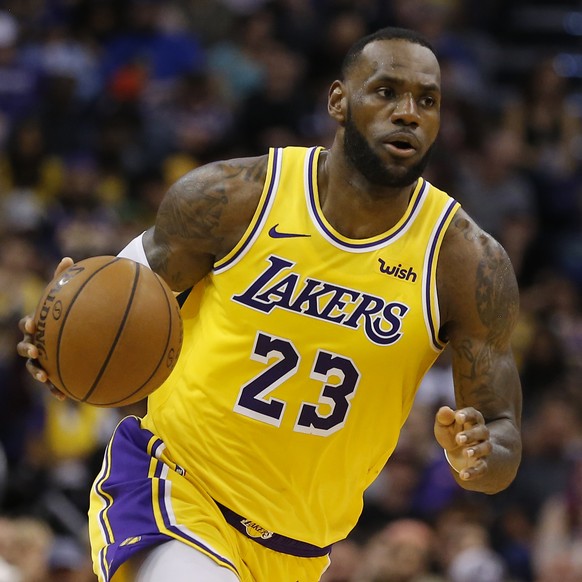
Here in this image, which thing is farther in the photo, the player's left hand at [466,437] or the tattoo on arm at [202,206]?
the tattoo on arm at [202,206]

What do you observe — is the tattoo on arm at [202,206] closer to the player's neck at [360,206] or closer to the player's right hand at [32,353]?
the player's neck at [360,206]

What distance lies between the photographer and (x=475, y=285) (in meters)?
4.89

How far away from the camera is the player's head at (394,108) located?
4.81 metres

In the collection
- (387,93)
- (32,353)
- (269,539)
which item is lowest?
(269,539)

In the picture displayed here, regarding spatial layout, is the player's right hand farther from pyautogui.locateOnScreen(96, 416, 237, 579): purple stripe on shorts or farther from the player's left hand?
the player's left hand

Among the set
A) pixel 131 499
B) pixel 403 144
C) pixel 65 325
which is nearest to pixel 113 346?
pixel 65 325

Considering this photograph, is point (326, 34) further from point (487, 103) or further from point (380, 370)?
point (380, 370)

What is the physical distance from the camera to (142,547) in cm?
466

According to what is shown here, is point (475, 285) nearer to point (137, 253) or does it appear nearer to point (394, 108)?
point (394, 108)

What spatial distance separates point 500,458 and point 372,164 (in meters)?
1.25

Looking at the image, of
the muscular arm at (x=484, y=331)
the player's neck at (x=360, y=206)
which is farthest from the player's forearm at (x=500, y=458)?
the player's neck at (x=360, y=206)

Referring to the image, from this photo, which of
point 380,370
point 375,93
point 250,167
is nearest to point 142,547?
point 380,370

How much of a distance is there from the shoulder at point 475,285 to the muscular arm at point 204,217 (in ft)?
2.69

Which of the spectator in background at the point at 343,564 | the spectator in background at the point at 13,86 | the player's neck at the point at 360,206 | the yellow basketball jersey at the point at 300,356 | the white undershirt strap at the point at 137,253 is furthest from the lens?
the spectator in background at the point at 13,86
